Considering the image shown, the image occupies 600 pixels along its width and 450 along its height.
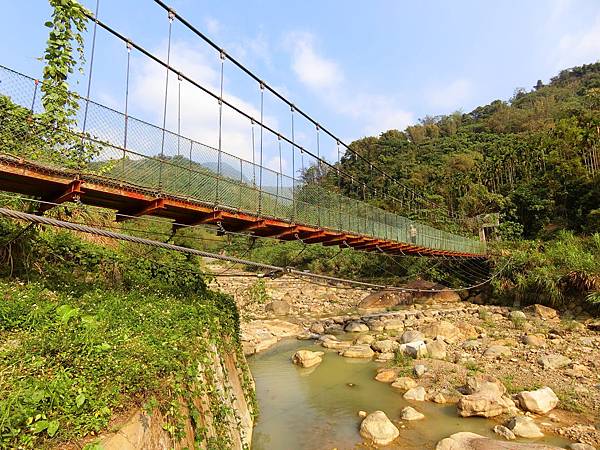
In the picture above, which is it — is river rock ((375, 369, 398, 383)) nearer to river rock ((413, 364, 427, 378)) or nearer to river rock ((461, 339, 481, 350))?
river rock ((413, 364, 427, 378))

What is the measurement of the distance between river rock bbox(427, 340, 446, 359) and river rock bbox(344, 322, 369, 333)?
3879mm

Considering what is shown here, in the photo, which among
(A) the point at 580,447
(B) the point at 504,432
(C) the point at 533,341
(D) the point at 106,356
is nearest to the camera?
(D) the point at 106,356

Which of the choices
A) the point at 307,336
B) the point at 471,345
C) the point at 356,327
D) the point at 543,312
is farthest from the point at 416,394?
the point at 543,312

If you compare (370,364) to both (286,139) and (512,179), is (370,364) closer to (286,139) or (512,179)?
(286,139)

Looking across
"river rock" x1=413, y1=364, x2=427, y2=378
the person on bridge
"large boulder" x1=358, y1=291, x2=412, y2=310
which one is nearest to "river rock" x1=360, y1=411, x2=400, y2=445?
"river rock" x1=413, y1=364, x2=427, y2=378

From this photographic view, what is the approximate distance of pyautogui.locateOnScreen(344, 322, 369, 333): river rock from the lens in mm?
14062

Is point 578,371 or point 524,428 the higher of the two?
point 578,371

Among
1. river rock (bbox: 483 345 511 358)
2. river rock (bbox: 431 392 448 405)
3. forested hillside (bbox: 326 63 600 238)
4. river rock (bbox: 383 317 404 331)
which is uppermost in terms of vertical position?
forested hillside (bbox: 326 63 600 238)

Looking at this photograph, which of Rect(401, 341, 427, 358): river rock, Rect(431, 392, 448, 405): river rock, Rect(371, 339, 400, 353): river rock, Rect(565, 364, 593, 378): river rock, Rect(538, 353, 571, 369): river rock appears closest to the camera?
Rect(431, 392, 448, 405): river rock

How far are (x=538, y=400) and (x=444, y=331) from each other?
207 inches

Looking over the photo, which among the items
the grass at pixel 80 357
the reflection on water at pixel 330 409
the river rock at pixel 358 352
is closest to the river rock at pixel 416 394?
the reflection on water at pixel 330 409

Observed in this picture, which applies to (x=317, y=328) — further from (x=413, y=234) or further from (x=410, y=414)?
(x=410, y=414)

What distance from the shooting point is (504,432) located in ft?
19.1

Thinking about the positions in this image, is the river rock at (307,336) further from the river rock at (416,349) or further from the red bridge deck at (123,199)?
the red bridge deck at (123,199)
